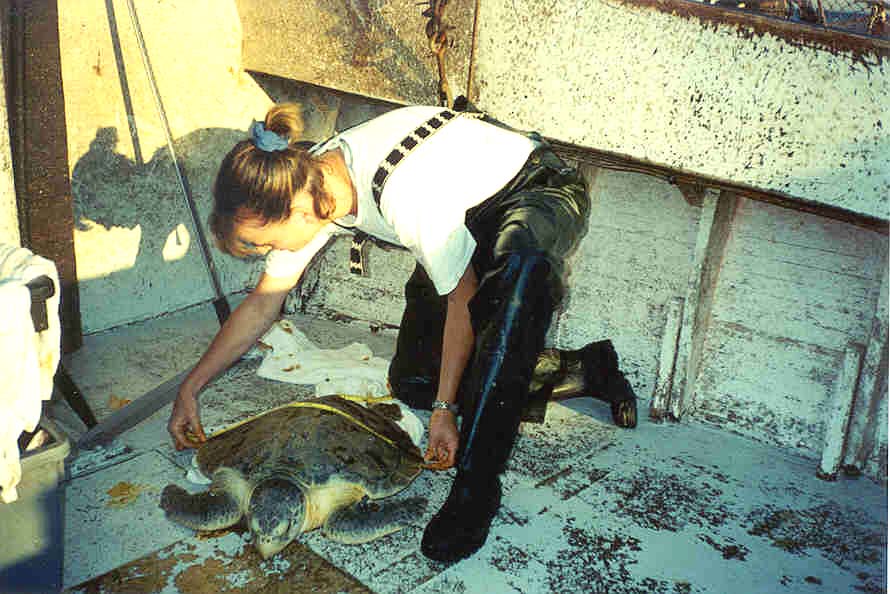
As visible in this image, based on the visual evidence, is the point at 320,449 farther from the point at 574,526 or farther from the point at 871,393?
the point at 871,393

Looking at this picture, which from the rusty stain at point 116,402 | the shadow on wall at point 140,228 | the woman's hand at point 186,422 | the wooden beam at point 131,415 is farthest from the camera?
the shadow on wall at point 140,228

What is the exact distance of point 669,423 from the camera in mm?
3082

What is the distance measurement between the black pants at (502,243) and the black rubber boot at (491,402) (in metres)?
0.04

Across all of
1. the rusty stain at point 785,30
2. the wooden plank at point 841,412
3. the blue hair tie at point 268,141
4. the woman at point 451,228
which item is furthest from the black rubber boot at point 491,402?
the wooden plank at point 841,412

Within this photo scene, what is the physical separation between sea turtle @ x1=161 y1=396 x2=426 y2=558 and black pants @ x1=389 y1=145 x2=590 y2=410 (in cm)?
40

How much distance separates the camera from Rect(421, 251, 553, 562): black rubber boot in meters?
2.07

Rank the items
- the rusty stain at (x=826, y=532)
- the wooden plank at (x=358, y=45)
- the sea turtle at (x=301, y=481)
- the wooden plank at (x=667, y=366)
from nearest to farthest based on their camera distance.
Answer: the sea turtle at (x=301, y=481) < the rusty stain at (x=826, y=532) < the wooden plank at (x=667, y=366) < the wooden plank at (x=358, y=45)

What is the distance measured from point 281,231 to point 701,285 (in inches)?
73.3

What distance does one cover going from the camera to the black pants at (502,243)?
7.37ft

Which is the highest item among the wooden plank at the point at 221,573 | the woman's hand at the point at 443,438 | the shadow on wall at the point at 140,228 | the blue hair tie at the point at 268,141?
the blue hair tie at the point at 268,141

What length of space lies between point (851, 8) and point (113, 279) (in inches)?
147

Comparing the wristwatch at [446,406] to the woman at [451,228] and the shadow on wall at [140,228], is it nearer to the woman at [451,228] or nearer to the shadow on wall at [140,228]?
the woman at [451,228]

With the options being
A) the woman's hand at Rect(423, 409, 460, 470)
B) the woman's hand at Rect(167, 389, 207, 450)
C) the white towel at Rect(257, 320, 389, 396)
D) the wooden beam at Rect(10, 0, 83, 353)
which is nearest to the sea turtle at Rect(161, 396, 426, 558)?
the woman's hand at Rect(167, 389, 207, 450)

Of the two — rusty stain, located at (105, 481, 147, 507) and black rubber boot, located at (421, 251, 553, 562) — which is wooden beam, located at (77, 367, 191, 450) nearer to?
rusty stain, located at (105, 481, 147, 507)
